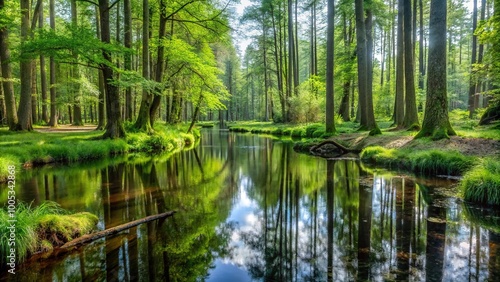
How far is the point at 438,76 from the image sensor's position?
990 cm

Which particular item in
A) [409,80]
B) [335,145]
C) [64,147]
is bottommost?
[335,145]

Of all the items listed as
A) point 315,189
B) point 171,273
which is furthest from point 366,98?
point 171,273

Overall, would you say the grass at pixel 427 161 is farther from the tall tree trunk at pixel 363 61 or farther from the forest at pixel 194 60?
the tall tree trunk at pixel 363 61

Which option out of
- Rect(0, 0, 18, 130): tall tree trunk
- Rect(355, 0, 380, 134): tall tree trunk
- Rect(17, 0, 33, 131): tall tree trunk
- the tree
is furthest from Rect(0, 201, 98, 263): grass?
Rect(355, 0, 380, 134): tall tree trunk

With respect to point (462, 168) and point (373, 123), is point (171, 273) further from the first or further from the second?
point (373, 123)

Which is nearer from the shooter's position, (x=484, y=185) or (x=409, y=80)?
(x=484, y=185)

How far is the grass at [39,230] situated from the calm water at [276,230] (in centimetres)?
29

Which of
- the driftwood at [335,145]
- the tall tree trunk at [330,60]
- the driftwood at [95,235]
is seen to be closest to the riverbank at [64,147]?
the driftwood at [95,235]

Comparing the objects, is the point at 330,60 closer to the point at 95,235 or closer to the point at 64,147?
the point at 64,147

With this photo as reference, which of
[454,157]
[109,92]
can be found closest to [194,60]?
[109,92]

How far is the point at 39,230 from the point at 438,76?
11527 mm

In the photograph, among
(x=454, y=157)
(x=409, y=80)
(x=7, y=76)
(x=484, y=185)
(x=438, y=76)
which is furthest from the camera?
(x=7, y=76)

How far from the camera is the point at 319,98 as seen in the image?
89.1 feet

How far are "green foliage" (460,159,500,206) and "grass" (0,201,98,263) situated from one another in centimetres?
731
